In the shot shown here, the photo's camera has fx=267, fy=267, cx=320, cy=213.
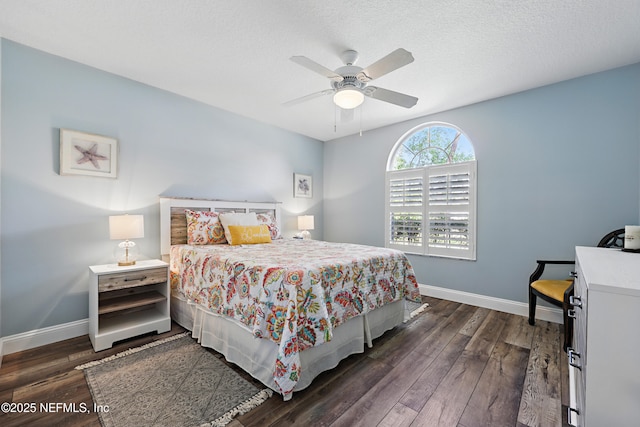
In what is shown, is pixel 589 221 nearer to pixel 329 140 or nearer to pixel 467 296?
pixel 467 296

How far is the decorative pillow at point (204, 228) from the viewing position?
10.3ft

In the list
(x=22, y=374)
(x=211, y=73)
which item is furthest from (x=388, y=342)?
(x=211, y=73)

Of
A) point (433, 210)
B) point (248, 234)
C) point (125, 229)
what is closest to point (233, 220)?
point (248, 234)

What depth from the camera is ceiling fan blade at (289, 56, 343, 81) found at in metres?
1.92

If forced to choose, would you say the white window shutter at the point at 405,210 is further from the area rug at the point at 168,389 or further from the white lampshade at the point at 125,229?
the white lampshade at the point at 125,229

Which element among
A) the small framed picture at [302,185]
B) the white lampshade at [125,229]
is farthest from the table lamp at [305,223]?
the white lampshade at [125,229]

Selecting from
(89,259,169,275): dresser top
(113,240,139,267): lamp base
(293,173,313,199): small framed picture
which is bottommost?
(89,259,169,275): dresser top

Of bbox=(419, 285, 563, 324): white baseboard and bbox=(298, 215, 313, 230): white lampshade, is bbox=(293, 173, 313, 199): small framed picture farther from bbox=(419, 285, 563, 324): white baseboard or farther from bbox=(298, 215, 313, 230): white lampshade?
bbox=(419, 285, 563, 324): white baseboard

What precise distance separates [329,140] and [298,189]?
1203 mm

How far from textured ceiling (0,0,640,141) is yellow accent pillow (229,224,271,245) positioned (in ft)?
5.39

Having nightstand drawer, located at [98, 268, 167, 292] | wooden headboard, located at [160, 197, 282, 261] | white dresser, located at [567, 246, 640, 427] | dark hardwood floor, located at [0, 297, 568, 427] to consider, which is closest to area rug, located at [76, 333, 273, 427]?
dark hardwood floor, located at [0, 297, 568, 427]

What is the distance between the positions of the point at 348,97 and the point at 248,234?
193 cm

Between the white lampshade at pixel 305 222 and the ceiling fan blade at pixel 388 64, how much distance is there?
8.83ft

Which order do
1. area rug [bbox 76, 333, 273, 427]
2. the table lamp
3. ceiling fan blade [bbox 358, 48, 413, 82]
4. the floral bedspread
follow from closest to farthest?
area rug [bbox 76, 333, 273, 427] < the floral bedspread < ceiling fan blade [bbox 358, 48, 413, 82] < the table lamp
